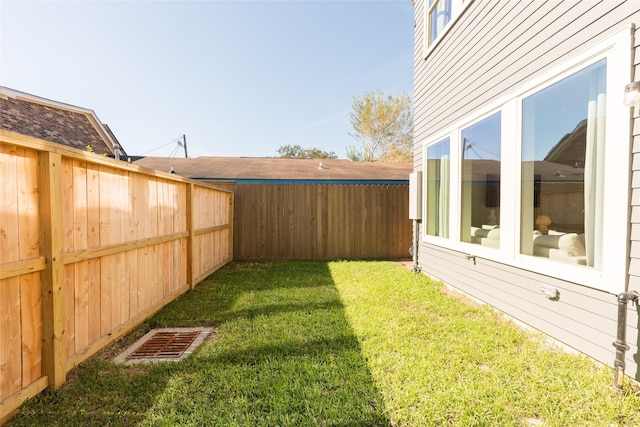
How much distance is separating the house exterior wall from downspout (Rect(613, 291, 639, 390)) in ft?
0.30

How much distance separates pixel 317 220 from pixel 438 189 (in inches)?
113

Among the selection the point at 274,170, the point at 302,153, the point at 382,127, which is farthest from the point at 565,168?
the point at 302,153

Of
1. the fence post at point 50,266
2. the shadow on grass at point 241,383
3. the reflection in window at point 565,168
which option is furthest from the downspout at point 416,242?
the fence post at point 50,266

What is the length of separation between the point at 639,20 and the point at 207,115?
64.9ft

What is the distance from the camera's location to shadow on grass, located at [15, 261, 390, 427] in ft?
4.96

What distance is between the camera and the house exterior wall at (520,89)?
1840mm

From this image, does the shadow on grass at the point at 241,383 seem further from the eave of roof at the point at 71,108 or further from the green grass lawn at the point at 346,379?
the eave of roof at the point at 71,108

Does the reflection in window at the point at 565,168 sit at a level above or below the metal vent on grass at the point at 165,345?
above

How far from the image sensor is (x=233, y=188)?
20.9 feet

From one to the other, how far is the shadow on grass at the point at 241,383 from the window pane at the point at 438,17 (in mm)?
4723

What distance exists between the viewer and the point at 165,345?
241 centimetres

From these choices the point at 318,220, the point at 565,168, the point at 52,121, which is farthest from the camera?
the point at 52,121

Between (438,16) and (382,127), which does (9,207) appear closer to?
(438,16)

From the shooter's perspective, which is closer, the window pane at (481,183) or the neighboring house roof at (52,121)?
the window pane at (481,183)
